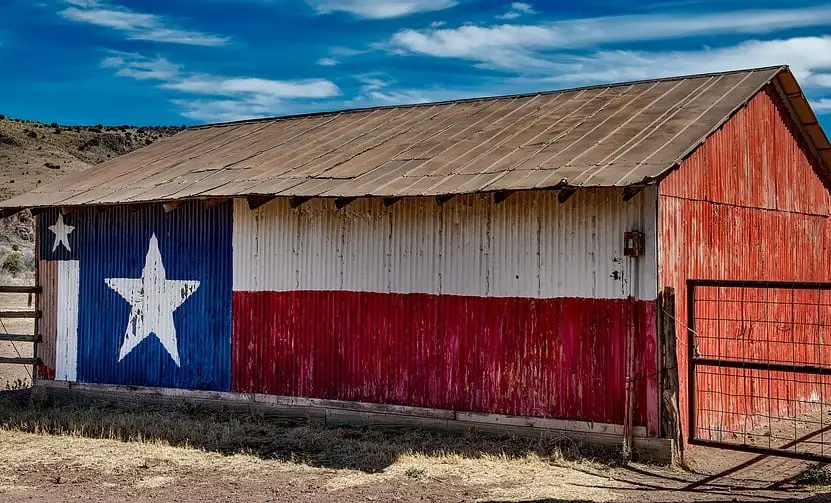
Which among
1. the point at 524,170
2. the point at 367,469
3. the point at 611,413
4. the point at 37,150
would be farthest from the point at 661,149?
the point at 37,150

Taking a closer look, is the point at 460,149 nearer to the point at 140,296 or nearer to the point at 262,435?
the point at 262,435

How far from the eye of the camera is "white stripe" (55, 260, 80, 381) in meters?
16.0

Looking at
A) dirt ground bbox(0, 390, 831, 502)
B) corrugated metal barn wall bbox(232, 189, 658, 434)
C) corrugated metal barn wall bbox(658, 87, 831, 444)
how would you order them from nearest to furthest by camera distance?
dirt ground bbox(0, 390, 831, 502) < corrugated metal barn wall bbox(232, 189, 658, 434) < corrugated metal barn wall bbox(658, 87, 831, 444)

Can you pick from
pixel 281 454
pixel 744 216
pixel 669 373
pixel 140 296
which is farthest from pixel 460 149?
pixel 140 296

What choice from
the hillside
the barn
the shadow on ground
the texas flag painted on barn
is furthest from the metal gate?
the hillside

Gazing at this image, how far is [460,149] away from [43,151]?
5665 centimetres

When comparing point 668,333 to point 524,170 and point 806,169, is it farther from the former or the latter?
point 806,169

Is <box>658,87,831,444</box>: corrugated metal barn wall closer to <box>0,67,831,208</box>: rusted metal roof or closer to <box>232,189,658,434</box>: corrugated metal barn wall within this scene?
<box>0,67,831,208</box>: rusted metal roof

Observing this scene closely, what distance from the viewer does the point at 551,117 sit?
14523mm

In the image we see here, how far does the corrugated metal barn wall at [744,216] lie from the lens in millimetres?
11648

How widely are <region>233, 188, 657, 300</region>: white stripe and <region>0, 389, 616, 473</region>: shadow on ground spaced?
1841 mm

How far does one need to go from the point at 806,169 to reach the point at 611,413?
6.76 metres

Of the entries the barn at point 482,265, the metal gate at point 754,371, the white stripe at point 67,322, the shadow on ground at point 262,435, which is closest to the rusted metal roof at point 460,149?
the barn at point 482,265

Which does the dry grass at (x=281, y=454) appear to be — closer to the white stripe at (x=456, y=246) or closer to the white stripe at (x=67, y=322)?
the white stripe at (x=67, y=322)
